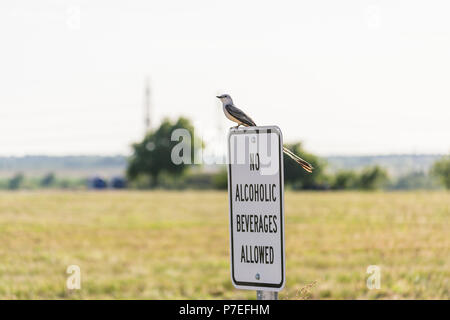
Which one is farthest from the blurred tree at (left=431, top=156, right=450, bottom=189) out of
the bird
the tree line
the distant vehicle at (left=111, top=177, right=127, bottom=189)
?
the bird

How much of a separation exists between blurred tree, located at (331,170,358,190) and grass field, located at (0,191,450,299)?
333ft

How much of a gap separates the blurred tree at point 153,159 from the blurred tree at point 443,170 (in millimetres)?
52335

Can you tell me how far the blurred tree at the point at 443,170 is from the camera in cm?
14075

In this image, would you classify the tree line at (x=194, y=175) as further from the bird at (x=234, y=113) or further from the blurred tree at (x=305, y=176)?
the bird at (x=234, y=113)

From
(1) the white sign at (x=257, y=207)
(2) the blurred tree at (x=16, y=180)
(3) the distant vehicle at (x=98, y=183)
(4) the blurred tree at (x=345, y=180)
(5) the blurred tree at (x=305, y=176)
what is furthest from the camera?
(2) the blurred tree at (x=16, y=180)

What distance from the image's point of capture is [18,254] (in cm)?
2133

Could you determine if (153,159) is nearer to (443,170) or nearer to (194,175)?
(194,175)

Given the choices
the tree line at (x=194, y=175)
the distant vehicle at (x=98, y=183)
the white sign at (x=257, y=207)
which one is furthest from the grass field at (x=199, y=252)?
the distant vehicle at (x=98, y=183)

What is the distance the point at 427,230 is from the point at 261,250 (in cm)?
2370

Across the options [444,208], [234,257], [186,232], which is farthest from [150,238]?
[234,257]

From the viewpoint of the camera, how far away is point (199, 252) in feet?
75.1

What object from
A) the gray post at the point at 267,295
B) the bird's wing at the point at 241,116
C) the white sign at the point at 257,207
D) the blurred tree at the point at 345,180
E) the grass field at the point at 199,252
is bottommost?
the blurred tree at the point at 345,180

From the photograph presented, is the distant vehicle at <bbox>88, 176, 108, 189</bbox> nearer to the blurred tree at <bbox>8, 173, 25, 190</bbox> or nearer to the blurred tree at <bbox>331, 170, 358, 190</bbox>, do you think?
the blurred tree at <bbox>8, 173, 25, 190</bbox>

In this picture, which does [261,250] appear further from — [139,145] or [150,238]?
[139,145]
